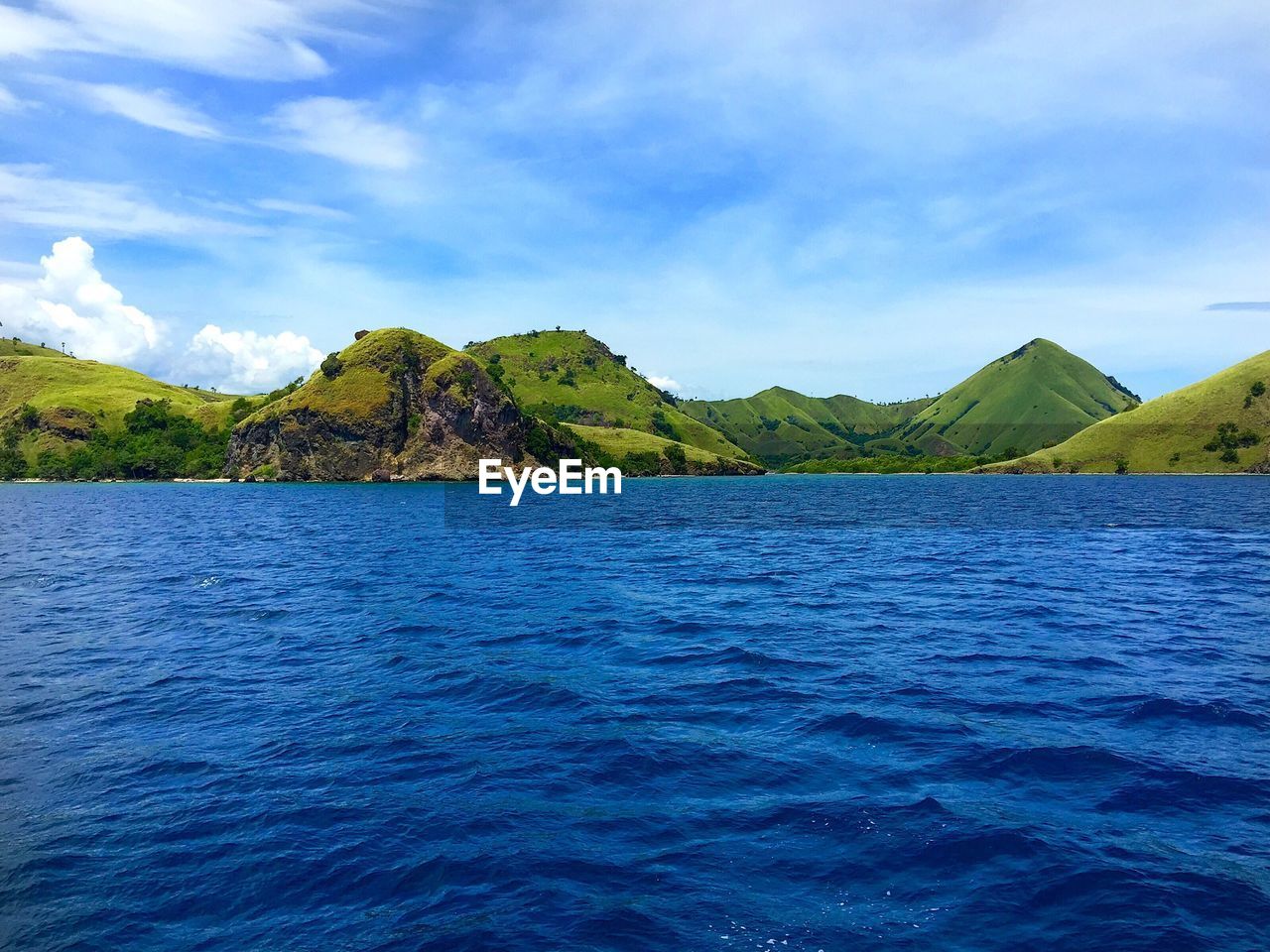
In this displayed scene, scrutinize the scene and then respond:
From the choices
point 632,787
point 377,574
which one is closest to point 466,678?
point 632,787

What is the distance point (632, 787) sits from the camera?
17250 millimetres

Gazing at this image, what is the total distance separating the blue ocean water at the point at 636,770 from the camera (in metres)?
12.3

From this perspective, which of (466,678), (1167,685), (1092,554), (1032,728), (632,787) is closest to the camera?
(632,787)

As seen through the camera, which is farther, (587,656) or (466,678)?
(587,656)

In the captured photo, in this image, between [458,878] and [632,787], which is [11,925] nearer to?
[458,878]

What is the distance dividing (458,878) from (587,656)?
16.2 m

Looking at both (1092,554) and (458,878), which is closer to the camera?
(458,878)

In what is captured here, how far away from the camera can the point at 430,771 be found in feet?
59.8

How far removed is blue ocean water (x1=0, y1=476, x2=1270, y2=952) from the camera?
1233 cm

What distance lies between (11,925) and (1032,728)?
23.2m

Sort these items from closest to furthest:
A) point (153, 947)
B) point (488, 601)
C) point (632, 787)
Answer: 1. point (153, 947)
2. point (632, 787)
3. point (488, 601)

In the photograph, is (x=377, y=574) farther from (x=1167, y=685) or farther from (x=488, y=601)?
(x=1167, y=685)

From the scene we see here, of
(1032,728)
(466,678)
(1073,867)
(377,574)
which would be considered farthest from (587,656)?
(377,574)

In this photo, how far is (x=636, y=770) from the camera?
59.8 feet
